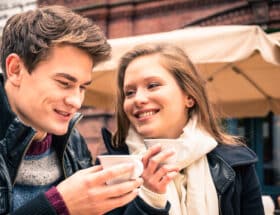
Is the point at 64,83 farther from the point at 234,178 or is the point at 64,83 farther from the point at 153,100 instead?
the point at 234,178

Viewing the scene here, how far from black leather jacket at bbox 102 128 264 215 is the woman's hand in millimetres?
451

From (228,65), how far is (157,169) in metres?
3.14

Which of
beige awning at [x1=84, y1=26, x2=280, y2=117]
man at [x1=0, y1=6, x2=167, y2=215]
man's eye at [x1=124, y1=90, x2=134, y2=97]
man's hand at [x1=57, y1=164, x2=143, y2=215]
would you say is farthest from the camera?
beige awning at [x1=84, y1=26, x2=280, y2=117]

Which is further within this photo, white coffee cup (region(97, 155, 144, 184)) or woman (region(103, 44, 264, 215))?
woman (region(103, 44, 264, 215))

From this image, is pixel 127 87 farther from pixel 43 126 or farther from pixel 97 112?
pixel 97 112

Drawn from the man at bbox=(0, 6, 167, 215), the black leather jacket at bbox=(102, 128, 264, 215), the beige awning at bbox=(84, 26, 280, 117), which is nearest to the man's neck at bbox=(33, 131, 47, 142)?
the man at bbox=(0, 6, 167, 215)

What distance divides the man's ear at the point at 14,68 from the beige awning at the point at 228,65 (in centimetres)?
212

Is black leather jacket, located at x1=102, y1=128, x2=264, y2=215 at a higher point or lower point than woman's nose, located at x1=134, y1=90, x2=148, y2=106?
lower

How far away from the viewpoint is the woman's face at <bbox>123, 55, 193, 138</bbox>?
1.78 meters

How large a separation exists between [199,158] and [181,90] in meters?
0.34

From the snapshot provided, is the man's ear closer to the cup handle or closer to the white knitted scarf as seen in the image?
the cup handle

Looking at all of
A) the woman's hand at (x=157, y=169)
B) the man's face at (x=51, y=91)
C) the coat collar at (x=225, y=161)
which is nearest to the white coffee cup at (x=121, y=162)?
the woman's hand at (x=157, y=169)

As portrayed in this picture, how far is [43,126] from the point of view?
1.33 metres

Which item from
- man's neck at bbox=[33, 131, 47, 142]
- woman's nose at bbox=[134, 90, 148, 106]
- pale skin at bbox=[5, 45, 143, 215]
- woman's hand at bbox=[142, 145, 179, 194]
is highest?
pale skin at bbox=[5, 45, 143, 215]
